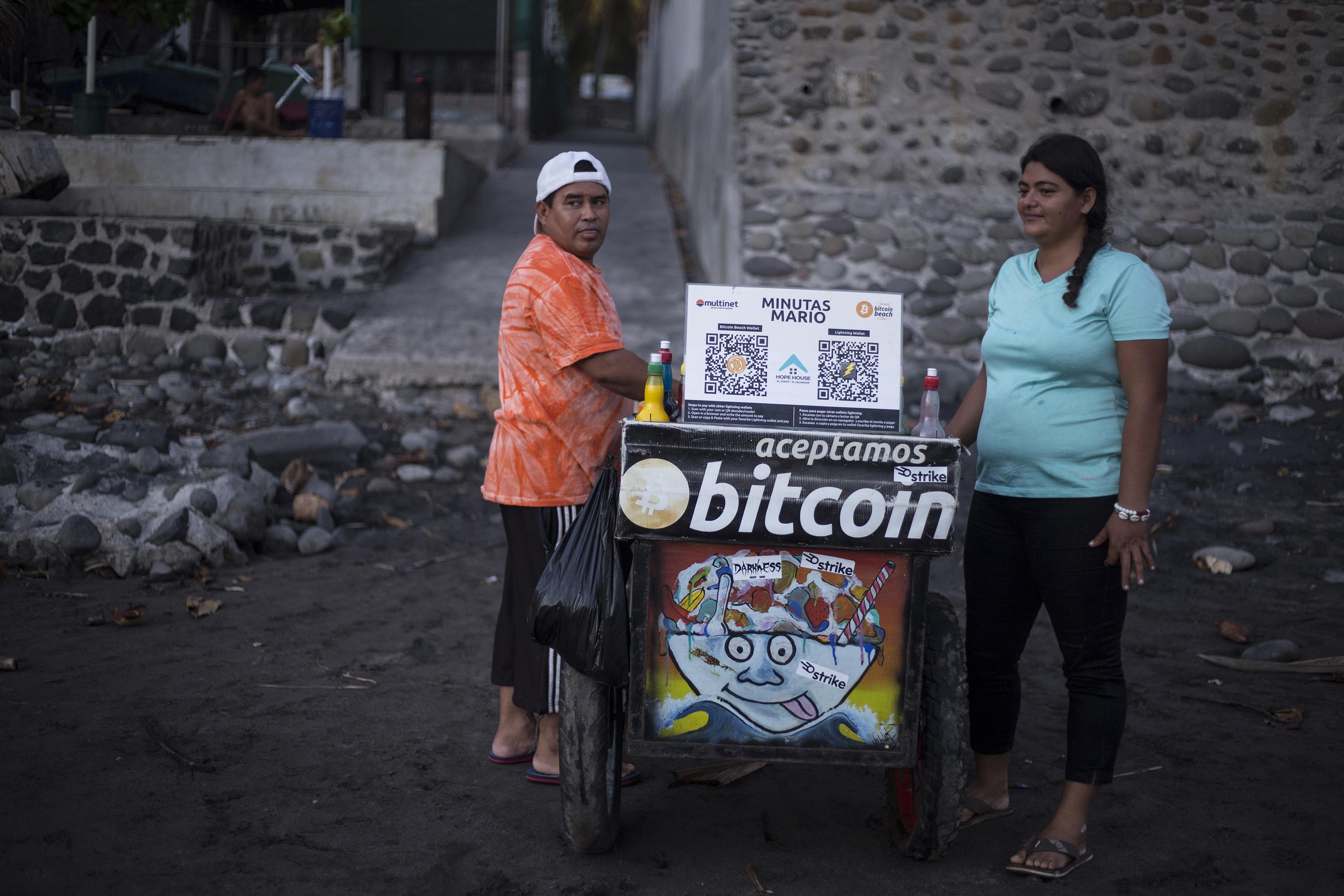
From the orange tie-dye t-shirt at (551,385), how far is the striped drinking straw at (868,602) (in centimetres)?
98

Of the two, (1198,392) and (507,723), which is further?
(1198,392)

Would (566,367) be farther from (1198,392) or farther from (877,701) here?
(1198,392)

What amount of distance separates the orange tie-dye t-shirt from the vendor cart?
1.80 ft

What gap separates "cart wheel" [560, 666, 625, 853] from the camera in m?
2.95

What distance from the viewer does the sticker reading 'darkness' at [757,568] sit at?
9.43 ft

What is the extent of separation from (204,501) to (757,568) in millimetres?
3927

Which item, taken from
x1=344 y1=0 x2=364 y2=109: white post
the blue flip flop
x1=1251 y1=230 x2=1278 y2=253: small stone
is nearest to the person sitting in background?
x1=344 y1=0 x2=364 y2=109: white post

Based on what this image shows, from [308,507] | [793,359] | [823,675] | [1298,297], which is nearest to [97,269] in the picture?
[308,507]

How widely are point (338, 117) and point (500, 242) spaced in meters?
2.87

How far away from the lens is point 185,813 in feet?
10.5

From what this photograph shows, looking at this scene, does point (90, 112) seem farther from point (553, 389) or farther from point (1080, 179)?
point (1080, 179)

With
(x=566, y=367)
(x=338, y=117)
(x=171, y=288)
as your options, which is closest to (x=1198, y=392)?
(x=566, y=367)

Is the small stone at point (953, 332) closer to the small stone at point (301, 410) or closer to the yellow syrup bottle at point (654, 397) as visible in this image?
the small stone at point (301, 410)

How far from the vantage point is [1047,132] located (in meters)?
8.55
